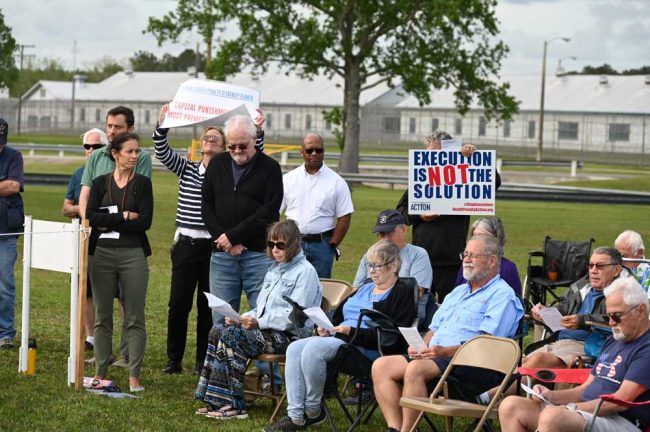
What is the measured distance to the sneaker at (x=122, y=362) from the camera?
33.2 feet

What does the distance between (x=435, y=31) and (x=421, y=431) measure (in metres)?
34.5

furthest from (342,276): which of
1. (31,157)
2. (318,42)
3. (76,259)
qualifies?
(31,157)

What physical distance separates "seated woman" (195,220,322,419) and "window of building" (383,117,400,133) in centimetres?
6559

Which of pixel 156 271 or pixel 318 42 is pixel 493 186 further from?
pixel 318 42

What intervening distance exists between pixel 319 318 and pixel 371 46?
35.1 metres

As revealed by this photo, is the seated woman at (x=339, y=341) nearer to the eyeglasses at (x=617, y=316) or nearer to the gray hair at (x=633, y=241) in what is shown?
the eyeglasses at (x=617, y=316)

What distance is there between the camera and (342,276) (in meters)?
16.9

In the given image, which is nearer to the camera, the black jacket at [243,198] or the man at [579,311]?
the man at [579,311]

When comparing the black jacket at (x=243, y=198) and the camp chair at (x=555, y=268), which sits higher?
the black jacket at (x=243, y=198)

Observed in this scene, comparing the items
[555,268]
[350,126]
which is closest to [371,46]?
[350,126]

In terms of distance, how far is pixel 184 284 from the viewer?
9891 mm

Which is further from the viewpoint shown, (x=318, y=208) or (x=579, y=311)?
(x=318, y=208)

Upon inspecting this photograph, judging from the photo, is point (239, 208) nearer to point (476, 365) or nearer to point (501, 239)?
point (501, 239)

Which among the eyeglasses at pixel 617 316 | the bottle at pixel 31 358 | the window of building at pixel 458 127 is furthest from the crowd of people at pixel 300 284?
the window of building at pixel 458 127
